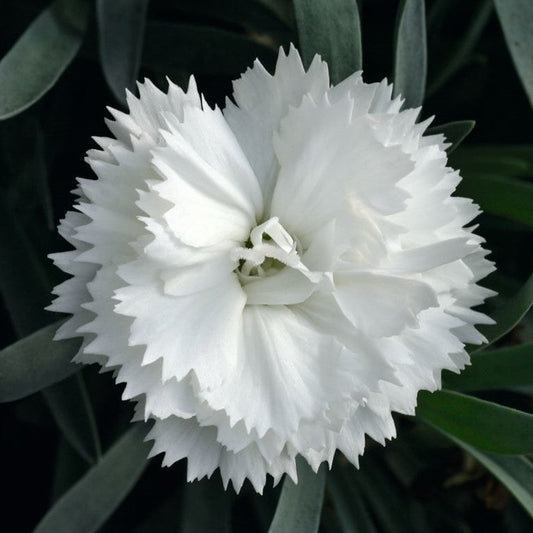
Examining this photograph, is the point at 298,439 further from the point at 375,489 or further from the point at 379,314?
the point at 375,489

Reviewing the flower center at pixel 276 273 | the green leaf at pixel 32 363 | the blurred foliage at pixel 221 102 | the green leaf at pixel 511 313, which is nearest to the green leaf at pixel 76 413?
the blurred foliage at pixel 221 102

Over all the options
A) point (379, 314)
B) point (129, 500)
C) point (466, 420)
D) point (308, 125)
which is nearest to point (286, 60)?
point (308, 125)

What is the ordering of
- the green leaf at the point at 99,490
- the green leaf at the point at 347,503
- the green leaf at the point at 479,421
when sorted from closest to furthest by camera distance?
the green leaf at the point at 479,421 → the green leaf at the point at 99,490 → the green leaf at the point at 347,503

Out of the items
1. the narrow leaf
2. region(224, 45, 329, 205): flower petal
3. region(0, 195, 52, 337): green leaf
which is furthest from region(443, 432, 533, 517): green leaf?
region(0, 195, 52, 337): green leaf

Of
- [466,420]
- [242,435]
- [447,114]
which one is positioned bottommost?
[466,420]

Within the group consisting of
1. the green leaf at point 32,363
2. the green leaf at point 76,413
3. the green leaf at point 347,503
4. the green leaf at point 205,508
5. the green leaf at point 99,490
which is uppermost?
the green leaf at point 32,363

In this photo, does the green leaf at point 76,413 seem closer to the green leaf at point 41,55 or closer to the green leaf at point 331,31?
the green leaf at point 41,55

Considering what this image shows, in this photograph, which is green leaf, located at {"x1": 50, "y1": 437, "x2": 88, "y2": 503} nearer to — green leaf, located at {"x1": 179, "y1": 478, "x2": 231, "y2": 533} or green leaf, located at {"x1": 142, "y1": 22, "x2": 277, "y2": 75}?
green leaf, located at {"x1": 179, "y1": 478, "x2": 231, "y2": 533}
